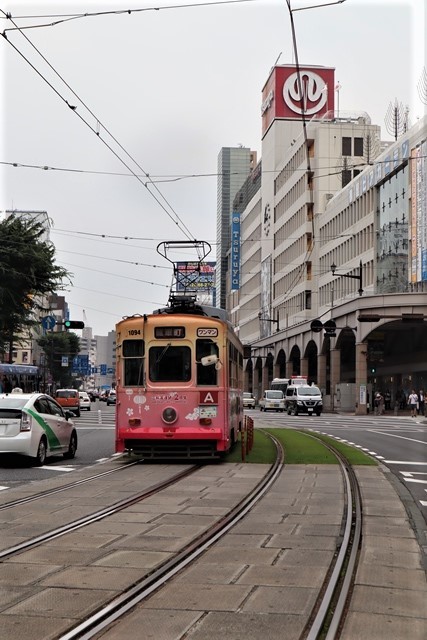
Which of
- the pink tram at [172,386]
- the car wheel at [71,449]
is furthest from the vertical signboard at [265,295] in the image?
→ the pink tram at [172,386]

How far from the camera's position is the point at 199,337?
20.0m

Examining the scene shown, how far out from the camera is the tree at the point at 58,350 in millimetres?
125044

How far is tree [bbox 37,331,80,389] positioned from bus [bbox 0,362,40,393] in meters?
57.6

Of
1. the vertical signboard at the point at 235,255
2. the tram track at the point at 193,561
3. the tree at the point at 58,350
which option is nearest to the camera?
the tram track at the point at 193,561

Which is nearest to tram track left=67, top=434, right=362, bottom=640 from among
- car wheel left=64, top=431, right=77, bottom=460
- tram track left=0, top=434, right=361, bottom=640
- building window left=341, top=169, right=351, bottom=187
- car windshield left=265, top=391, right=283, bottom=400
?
tram track left=0, top=434, right=361, bottom=640

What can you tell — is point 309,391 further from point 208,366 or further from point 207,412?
point 207,412

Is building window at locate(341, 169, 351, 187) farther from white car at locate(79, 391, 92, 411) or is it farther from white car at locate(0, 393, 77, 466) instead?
white car at locate(0, 393, 77, 466)

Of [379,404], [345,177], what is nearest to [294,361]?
[345,177]

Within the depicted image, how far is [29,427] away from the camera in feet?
62.9

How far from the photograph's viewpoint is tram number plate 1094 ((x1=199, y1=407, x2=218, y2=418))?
19.8m

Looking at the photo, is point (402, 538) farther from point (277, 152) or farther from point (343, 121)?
point (277, 152)

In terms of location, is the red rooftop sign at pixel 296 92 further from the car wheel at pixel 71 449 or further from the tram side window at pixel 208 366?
the tram side window at pixel 208 366

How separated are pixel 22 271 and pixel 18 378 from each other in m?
12.9

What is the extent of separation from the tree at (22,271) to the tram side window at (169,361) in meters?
25.5
